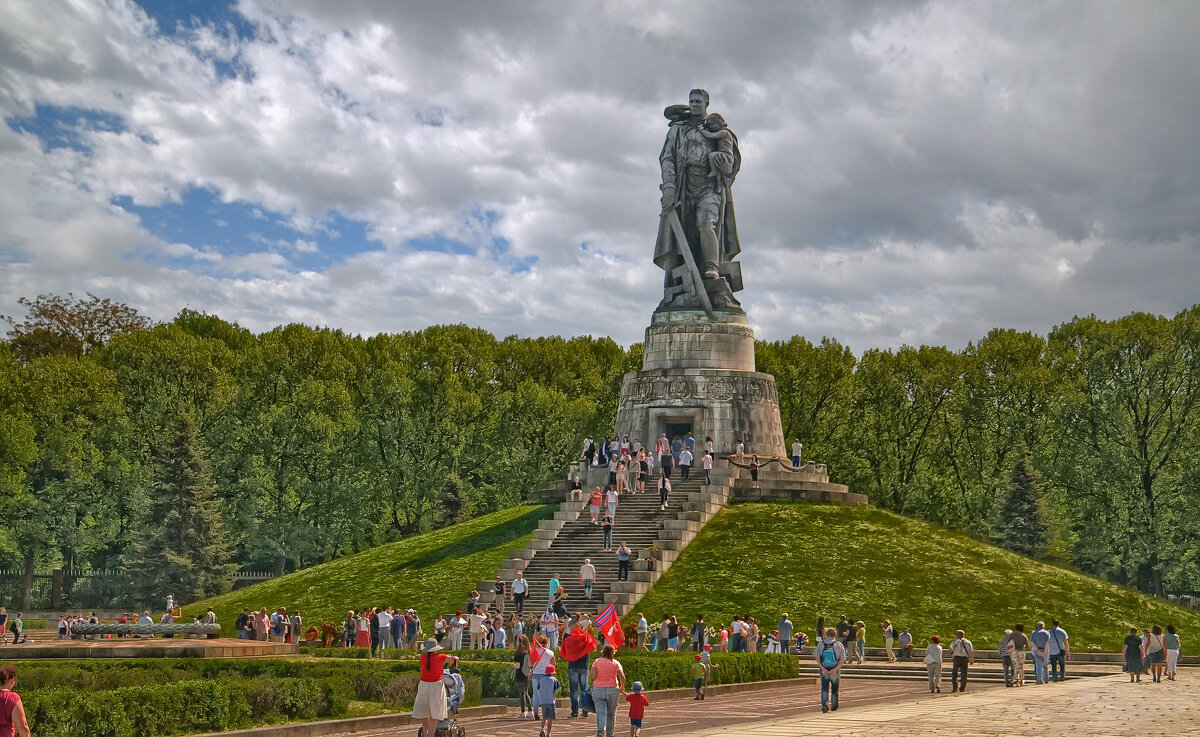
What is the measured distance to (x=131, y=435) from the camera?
6081 centimetres

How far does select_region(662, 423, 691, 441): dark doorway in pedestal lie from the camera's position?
50438mm

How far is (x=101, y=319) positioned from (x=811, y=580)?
50591mm

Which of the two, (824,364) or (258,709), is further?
(824,364)

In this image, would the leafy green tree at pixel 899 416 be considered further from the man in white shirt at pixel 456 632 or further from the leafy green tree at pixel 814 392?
the man in white shirt at pixel 456 632

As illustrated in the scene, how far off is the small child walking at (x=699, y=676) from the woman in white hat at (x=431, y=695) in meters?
9.73

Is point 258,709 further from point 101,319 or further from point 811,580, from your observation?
point 101,319

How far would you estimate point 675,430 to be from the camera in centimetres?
5075

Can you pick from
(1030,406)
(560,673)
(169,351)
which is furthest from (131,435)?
(1030,406)

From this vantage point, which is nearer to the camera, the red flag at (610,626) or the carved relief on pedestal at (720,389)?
the red flag at (610,626)

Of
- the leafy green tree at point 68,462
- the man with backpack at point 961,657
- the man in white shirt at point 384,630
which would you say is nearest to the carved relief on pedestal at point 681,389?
the man in white shirt at point 384,630

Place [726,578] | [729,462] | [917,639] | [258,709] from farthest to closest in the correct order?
[729,462], [726,578], [917,639], [258,709]

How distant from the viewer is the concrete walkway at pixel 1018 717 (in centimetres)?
1736

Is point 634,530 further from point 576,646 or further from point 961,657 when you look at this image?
point 576,646

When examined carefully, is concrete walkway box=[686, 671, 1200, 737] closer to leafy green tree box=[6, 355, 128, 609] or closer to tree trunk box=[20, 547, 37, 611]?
tree trunk box=[20, 547, 37, 611]
